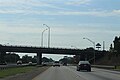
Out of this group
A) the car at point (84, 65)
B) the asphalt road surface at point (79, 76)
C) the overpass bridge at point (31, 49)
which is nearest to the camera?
the asphalt road surface at point (79, 76)

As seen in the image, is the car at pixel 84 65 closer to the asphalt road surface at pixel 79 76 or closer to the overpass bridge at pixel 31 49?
the asphalt road surface at pixel 79 76

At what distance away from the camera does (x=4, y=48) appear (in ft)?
458

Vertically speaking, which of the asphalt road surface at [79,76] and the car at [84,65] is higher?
the car at [84,65]

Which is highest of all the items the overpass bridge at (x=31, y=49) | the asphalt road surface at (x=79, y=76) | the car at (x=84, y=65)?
the overpass bridge at (x=31, y=49)

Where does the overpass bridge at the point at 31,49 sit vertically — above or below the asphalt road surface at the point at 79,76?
above

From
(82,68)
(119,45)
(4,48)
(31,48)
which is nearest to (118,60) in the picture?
(119,45)

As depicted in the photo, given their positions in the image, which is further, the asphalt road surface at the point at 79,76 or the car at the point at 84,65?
the car at the point at 84,65

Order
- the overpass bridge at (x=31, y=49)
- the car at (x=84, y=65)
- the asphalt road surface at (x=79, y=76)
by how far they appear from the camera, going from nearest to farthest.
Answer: the asphalt road surface at (x=79, y=76) < the car at (x=84, y=65) < the overpass bridge at (x=31, y=49)

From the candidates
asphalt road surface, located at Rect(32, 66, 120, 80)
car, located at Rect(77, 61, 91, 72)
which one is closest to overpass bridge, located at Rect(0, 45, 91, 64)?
car, located at Rect(77, 61, 91, 72)

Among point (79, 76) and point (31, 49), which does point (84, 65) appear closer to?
point (79, 76)

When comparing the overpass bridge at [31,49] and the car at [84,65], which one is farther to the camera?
the overpass bridge at [31,49]

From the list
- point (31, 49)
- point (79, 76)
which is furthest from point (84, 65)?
point (31, 49)

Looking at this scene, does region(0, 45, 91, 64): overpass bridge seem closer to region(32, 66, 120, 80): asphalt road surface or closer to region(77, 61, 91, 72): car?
region(77, 61, 91, 72): car

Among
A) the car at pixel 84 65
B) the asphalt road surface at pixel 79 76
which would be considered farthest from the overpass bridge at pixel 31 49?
the asphalt road surface at pixel 79 76
